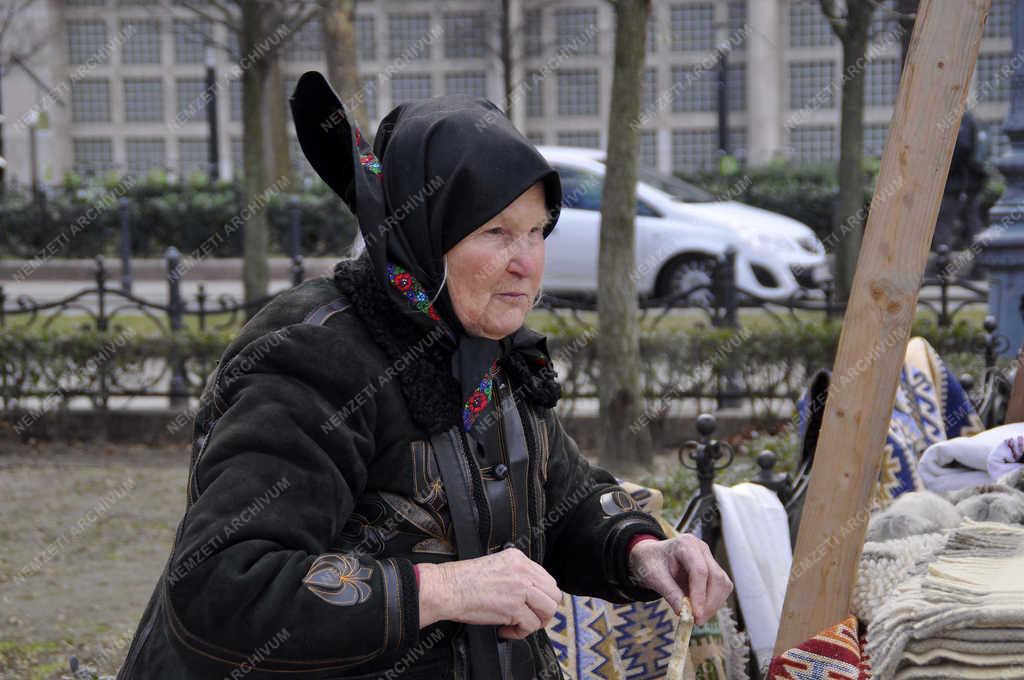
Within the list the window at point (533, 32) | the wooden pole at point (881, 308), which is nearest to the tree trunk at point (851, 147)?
the wooden pole at point (881, 308)

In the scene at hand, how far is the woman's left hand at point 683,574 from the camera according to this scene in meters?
2.17

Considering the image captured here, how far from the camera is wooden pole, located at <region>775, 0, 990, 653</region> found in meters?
2.41

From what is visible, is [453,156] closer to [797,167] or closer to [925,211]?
[925,211]

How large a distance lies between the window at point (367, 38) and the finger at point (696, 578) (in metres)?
39.3

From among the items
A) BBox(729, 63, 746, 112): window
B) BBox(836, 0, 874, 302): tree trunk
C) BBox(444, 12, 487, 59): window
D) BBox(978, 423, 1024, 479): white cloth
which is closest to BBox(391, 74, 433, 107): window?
BBox(444, 12, 487, 59): window

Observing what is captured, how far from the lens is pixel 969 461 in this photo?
3.13 meters

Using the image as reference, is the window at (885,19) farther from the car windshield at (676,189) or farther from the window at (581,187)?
the window at (581,187)

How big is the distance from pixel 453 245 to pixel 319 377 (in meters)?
0.31

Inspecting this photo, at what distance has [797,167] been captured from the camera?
27.3m

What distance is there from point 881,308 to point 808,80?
124 feet

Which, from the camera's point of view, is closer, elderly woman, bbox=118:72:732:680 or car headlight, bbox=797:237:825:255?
elderly woman, bbox=118:72:732:680

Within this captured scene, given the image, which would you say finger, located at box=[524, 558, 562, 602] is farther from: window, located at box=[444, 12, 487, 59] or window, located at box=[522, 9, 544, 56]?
window, located at box=[444, 12, 487, 59]

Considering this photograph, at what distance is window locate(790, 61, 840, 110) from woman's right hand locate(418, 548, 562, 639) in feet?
124

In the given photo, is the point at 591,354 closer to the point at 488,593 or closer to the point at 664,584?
the point at 664,584
